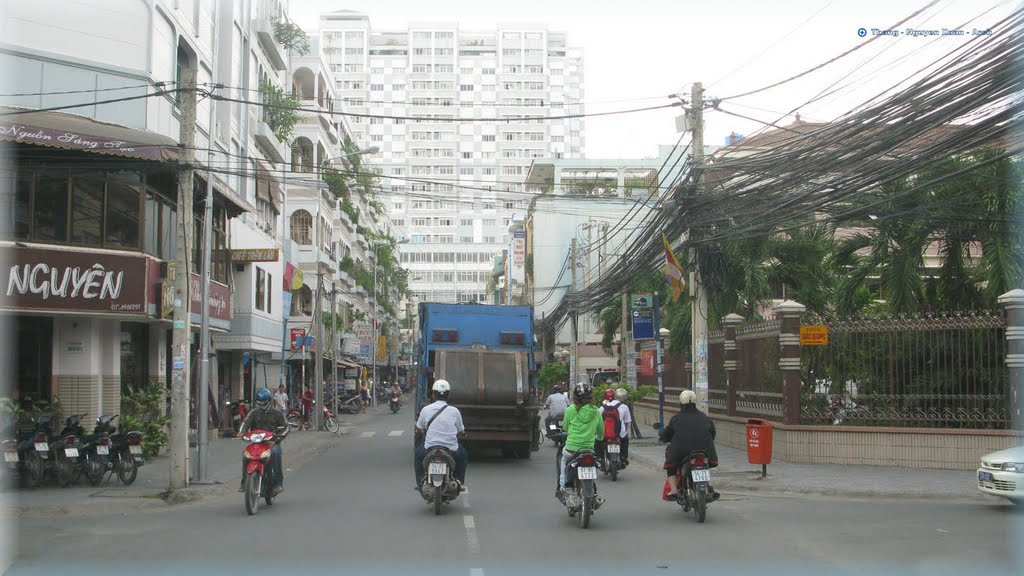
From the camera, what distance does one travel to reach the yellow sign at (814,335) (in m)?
17.8

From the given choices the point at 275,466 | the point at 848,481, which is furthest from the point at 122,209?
the point at 848,481

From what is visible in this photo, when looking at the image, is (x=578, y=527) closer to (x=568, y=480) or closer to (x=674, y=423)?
(x=568, y=480)

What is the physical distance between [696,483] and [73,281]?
489 inches

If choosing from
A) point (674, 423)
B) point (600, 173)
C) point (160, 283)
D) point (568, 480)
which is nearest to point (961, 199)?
point (674, 423)

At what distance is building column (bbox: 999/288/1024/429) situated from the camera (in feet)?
51.3

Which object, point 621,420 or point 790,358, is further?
point 790,358

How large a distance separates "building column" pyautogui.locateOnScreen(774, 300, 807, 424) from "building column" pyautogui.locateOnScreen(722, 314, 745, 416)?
10.2 feet

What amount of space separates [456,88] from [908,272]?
122 m

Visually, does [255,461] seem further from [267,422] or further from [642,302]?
[642,302]

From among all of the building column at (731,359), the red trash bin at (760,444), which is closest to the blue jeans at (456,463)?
the red trash bin at (760,444)

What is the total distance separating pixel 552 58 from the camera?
14100 cm

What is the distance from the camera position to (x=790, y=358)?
1845 centimetres

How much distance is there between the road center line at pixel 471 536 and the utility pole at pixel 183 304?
5200mm

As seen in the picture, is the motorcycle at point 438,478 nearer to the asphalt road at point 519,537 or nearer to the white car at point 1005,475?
the asphalt road at point 519,537
